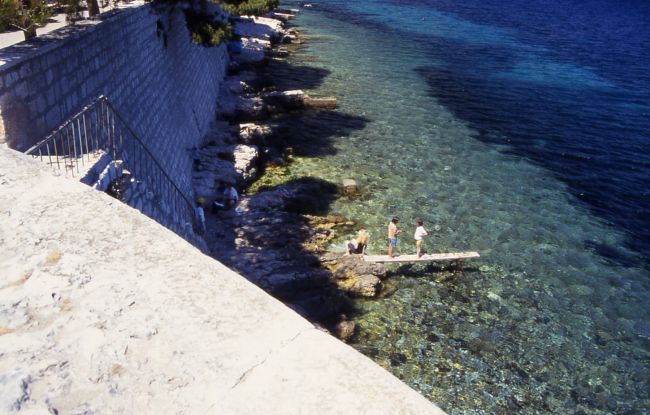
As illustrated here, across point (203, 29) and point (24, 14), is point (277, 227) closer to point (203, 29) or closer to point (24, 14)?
point (203, 29)

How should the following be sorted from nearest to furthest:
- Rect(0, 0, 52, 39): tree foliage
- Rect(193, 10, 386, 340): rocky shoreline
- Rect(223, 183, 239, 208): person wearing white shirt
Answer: Rect(0, 0, 52, 39): tree foliage
Rect(193, 10, 386, 340): rocky shoreline
Rect(223, 183, 239, 208): person wearing white shirt

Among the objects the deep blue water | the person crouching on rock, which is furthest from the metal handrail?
the deep blue water

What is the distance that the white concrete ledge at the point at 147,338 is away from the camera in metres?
2.85

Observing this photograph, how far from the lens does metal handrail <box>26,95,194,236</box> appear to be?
712 centimetres

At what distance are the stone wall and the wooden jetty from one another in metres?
6.30

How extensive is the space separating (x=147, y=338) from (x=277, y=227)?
44.3ft

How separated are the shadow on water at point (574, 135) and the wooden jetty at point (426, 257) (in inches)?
212

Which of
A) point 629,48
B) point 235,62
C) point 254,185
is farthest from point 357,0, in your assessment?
point 254,185

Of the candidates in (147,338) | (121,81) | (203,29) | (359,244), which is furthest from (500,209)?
(147,338)

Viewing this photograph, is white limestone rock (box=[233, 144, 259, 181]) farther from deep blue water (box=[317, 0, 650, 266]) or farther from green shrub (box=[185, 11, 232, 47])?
deep blue water (box=[317, 0, 650, 266])

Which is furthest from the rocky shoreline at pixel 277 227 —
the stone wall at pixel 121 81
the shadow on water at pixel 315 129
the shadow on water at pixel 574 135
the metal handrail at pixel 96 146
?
the shadow on water at pixel 574 135

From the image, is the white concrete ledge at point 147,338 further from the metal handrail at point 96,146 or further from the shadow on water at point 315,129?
the shadow on water at point 315,129

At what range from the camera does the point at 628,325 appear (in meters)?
14.3

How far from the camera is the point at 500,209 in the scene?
20.0 m
